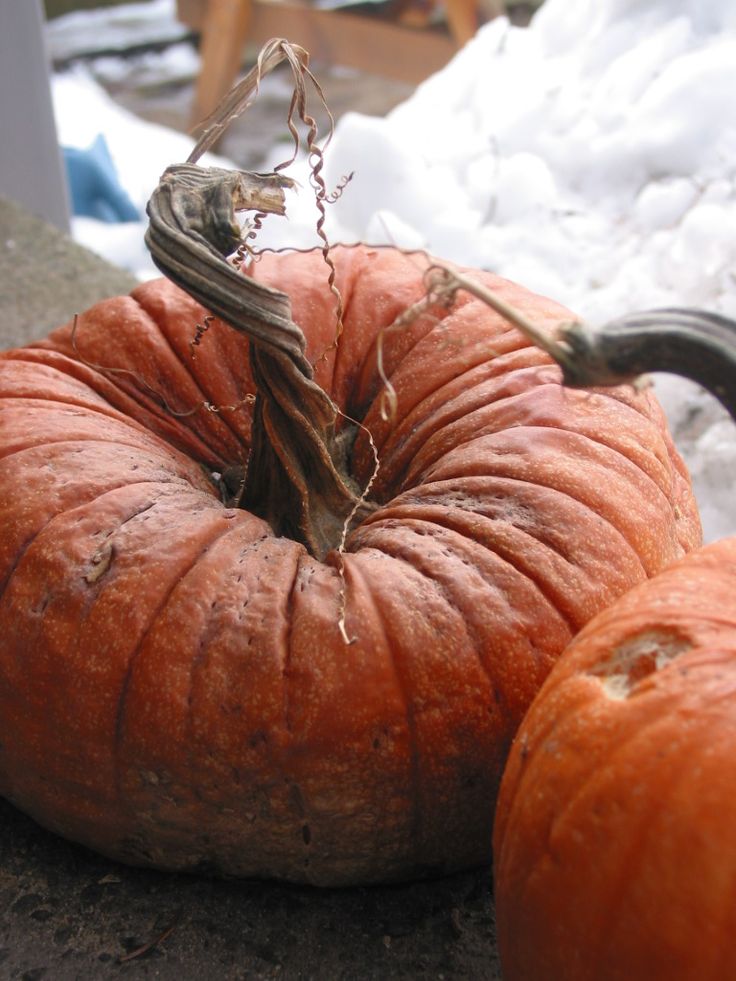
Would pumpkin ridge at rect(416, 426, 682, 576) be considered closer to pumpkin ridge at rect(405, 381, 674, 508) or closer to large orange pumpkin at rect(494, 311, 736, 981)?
pumpkin ridge at rect(405, 381, 674, 508)

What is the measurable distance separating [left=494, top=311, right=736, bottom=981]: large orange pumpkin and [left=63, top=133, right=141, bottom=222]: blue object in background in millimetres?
2752

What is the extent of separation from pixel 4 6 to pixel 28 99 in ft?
0.69

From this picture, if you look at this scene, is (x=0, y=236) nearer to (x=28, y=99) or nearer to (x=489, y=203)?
(x=28, y=99)

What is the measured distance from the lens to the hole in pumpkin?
844mm

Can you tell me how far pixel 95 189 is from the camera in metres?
3.38

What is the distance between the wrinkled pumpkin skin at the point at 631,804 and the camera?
741mm

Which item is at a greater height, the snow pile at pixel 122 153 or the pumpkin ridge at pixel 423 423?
the pumpkin ridge at pixel 423 423

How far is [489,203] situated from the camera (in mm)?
2514

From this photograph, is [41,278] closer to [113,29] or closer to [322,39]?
[322,39]

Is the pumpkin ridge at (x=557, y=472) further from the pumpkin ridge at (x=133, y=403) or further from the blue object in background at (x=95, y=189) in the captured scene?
the blue object in background at (x=95, y=189)

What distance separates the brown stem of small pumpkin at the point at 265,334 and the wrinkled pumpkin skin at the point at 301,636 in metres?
0.06

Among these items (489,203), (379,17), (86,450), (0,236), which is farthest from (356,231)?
(379,17)

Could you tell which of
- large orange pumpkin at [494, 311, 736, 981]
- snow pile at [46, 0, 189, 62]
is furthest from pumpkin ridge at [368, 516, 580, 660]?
snow pile at [46, 0, 189, 62]

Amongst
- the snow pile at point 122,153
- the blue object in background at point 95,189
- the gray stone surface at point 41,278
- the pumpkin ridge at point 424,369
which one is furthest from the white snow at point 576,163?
the blue object in background at point 95,189
